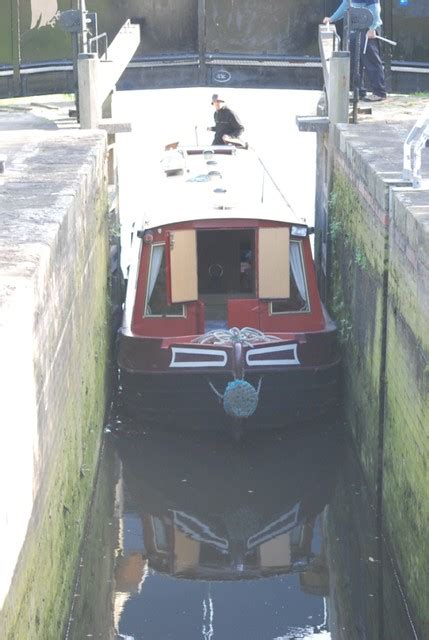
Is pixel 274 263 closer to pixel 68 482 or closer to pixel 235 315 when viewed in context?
pixel 235 315

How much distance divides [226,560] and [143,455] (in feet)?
7.83

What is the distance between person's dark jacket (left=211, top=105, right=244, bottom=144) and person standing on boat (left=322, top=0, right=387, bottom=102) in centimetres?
178

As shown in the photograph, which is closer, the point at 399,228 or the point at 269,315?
the point at 399,228

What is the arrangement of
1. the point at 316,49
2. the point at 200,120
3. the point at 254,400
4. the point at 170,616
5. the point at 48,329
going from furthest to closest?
the point at 200,120
the point at 316,49
the point at 254,400
the point at 170,616
the point at 48,329

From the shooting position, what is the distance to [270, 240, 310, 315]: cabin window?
1386cm

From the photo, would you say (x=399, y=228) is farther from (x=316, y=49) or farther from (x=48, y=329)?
(x=316, y=49)

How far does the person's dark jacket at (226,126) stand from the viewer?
Result: 58.3ft

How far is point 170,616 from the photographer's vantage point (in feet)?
32.2

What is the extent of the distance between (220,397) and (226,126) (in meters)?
5.84

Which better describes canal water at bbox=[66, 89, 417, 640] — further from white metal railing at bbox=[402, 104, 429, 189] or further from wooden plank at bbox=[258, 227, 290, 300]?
white metal railing at bbox=[402, 104, 429, 189]

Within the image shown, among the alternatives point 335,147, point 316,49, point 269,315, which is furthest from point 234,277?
point 316,49

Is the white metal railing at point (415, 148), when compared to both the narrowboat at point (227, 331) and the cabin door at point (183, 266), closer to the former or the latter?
the narrowboat at point (227, 331)

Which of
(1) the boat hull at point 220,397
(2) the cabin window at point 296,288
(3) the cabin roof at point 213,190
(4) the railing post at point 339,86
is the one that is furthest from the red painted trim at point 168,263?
(4) the railing post at point 339,86

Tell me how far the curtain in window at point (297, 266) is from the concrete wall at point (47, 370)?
6.89ft
